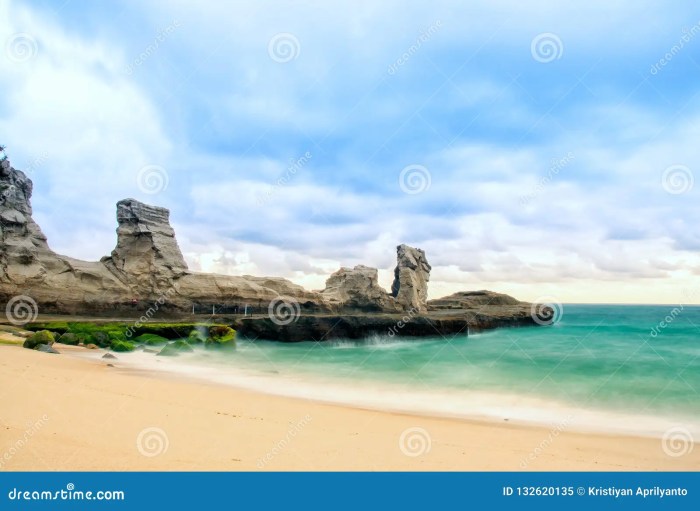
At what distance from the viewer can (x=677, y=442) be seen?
948 centimetres

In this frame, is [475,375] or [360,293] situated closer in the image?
[475,375]

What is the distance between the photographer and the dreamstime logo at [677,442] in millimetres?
8344

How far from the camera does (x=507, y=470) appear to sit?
20.2ft

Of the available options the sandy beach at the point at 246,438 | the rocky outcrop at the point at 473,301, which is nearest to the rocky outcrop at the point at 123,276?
the rocky outcrop at the point at 473,301

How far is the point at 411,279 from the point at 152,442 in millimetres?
54857

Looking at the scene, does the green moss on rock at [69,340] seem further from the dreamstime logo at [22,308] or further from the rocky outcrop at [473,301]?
the rocky outcrop at [473,301]

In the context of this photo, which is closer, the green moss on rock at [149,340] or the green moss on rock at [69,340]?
the green moss on rock at [69,340]

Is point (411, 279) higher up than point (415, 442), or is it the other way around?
point (411, 279)

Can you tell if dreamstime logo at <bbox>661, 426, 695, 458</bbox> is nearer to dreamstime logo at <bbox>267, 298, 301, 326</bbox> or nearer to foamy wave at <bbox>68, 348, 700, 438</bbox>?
foamy wave at <bbox>68, 348, 700, 438</bbox>
